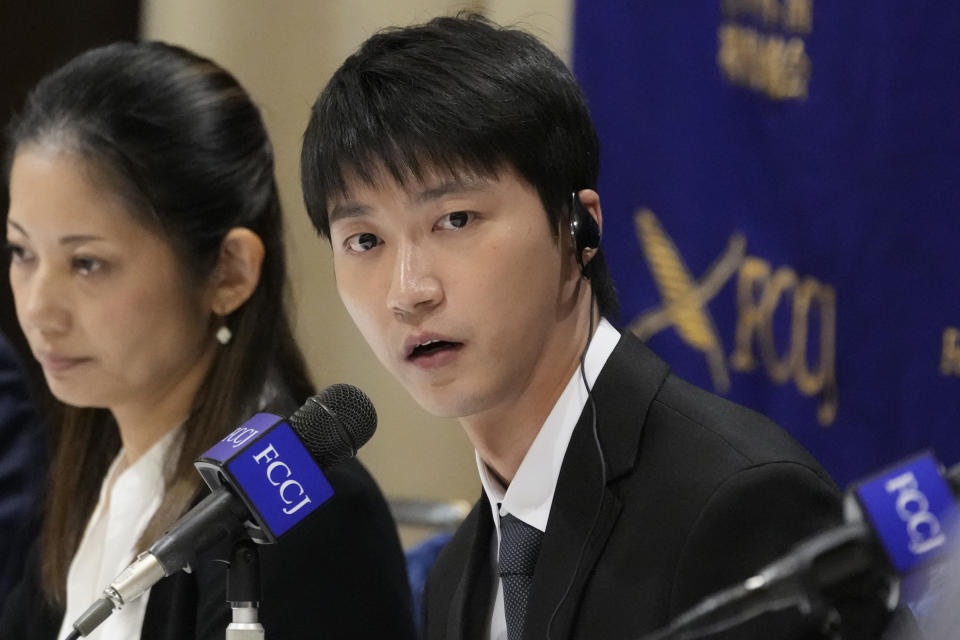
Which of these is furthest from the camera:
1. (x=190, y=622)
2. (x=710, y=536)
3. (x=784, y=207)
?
(x=784, y=207)

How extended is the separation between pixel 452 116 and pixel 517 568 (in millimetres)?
462

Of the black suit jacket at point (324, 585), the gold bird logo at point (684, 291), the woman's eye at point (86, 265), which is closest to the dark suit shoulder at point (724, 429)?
the black suit jacket at point (324, 585)

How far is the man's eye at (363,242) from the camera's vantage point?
143 cm

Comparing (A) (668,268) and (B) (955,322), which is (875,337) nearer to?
(B) (955,322)

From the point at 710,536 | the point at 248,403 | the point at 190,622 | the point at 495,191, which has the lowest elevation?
the point at 190,622

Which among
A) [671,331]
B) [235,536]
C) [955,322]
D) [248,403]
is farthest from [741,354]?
[235,536]

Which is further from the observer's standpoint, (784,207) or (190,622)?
(784,207)

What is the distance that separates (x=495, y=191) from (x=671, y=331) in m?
0.90

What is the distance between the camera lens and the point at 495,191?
139 cm

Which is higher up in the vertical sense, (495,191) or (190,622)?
(495,191)

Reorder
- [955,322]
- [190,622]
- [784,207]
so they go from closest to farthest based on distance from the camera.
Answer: [190,622]
[955,322]
[784,207]

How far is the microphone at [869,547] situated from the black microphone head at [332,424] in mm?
474

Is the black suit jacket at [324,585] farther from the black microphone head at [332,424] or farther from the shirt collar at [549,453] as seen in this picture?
the black microphone head at [332,424]

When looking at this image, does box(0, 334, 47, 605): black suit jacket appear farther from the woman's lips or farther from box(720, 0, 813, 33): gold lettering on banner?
box(720, 0, 813, 33): gold lettering on banner
